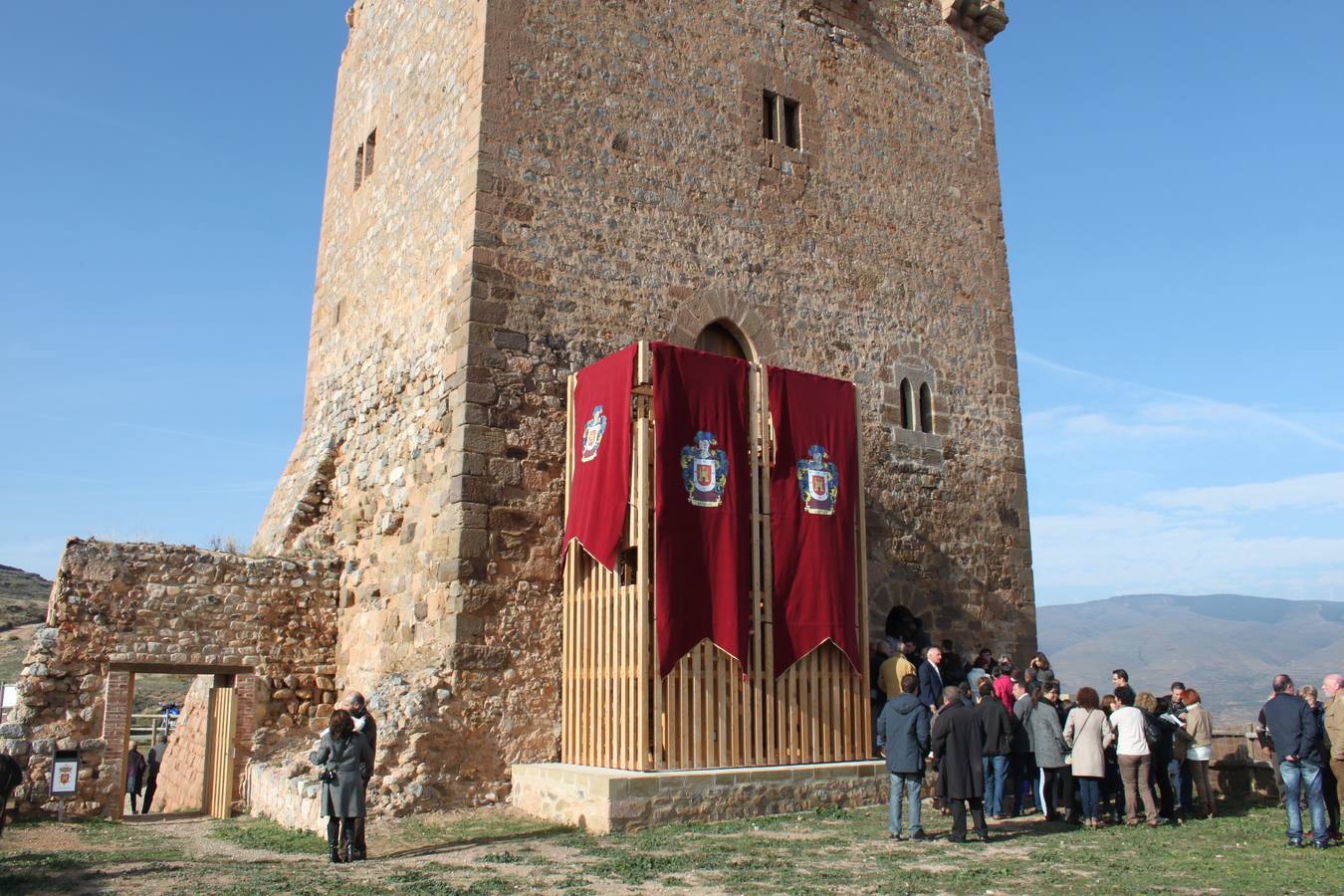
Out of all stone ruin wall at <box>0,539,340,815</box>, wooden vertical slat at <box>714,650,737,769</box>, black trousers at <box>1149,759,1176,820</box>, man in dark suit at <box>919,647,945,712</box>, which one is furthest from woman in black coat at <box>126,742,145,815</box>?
black trousers at <box>1149,759,1176,820</box>

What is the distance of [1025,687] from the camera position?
35.0 feet

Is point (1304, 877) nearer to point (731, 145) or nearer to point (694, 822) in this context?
point (694, 822)

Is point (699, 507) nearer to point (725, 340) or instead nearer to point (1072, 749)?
point (725, 340)

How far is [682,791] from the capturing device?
9367 millimetres

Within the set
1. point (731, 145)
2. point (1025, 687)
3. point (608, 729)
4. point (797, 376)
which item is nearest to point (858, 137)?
point (731, 145)

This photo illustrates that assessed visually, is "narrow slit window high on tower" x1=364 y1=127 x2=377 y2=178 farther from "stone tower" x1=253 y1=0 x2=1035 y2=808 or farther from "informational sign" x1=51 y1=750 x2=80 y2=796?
"informational sign" x1=51 y1=750 x2=80 y2=796

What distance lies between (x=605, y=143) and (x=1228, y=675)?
137 meters

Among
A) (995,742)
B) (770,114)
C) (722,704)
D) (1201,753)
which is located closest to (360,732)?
(722,704)

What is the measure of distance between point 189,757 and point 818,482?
29.3 ft

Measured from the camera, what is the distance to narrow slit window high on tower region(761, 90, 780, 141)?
548 inches

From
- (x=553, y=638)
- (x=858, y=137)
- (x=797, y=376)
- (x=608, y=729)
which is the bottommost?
(x=608, y=729)

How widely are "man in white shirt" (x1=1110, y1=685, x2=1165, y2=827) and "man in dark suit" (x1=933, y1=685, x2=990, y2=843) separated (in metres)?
1.58

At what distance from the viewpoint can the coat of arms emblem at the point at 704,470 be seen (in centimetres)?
1028

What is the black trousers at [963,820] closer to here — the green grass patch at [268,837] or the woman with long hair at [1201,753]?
the woman with long hair at [1201,753]
